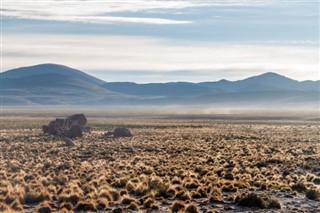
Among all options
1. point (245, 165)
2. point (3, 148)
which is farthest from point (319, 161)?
point (3, 148)

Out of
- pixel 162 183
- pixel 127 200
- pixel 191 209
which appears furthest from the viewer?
pixel 162 183

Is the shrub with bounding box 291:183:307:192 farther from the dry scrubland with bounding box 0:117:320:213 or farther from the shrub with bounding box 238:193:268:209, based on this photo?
the shrub with bounding box 238:193:268:209

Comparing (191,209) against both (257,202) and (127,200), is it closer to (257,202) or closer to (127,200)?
(257,202)

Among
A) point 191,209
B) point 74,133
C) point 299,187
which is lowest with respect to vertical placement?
point 299,187

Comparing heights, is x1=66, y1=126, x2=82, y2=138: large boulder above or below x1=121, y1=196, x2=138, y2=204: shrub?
above

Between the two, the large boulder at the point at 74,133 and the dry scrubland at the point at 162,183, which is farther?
the large boulder at the point at 74,133

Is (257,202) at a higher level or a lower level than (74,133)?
lower

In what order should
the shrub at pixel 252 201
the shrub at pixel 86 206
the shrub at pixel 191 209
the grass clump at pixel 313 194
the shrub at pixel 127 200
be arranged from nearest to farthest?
the shrub at pixel 191 209
the shrub at pixel 86 206
the shrub at pixel 252 201
the shrub at pixel 127 200
the grass clump at pixel 313 194

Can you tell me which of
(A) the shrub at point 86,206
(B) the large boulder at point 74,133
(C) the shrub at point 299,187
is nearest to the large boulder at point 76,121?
(B) the large boulder at point 74,133

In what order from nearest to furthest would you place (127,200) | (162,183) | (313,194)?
1. (127,200)
2. (313,194)
3. (162,183)

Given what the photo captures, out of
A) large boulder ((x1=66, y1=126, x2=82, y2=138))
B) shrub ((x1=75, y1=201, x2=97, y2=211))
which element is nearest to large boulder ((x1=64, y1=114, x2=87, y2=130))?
large boulder ((x1=66, y1=126, x2=82, y2=138))

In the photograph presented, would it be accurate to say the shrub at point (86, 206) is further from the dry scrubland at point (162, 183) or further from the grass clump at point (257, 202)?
the grass clump at point (257, 202)

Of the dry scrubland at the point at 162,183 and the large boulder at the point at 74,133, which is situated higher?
the large boulder at the point at 74,133

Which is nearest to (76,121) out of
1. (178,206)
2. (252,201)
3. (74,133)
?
(74,133)
